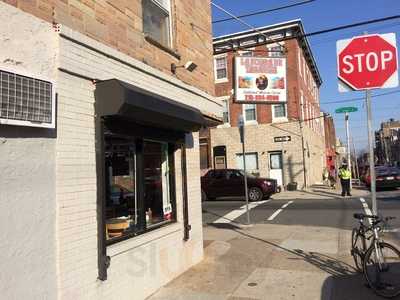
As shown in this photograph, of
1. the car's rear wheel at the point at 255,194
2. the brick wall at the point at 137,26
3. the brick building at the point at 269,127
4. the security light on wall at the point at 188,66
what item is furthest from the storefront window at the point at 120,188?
the brick building at the point at 269,127

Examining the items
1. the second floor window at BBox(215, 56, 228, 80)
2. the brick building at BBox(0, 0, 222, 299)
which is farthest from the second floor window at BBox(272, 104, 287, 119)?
the brick building at BBox(0, 0, 222, 299)

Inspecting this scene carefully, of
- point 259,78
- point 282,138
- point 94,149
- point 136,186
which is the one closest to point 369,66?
point 136,186

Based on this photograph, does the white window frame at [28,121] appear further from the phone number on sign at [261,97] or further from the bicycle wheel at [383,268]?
the phone number on sign at [261,97]

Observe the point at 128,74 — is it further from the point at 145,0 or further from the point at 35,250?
the point at 35,250

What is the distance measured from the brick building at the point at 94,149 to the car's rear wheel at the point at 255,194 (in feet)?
49.5

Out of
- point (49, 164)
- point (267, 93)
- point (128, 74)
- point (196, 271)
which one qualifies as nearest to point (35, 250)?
point (49, 164)

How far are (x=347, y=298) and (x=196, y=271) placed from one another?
2.72 m

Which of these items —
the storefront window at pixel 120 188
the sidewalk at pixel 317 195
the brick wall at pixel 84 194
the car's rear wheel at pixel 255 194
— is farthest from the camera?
the sidewalk at pixel 317 195

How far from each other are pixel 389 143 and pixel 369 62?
133 m

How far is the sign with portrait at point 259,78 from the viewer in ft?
53.9

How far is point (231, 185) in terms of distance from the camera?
2506 cm

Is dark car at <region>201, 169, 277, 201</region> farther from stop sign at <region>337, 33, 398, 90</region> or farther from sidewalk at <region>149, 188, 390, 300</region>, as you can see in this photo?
stop sign at <region>337, 33, 398, 90</region>

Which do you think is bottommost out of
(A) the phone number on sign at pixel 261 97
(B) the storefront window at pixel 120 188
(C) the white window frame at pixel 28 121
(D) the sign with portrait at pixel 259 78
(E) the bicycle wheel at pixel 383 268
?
(E) the bicycle wheel at pixel 383 268

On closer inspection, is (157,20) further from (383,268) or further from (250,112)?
(250,112)
